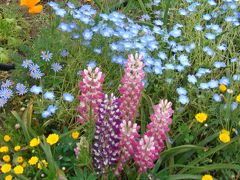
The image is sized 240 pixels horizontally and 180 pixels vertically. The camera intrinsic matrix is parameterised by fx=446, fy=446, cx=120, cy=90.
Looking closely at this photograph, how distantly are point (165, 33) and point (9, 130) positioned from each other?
4.38 feet

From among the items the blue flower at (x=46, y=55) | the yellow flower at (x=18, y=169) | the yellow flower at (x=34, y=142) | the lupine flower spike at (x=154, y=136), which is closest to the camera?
the lupine flower spike at (x=154, y=136)

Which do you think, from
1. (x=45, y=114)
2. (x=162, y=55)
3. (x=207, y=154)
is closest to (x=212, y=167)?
(x=207, y=154)

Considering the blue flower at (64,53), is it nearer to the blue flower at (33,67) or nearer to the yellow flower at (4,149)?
the blue flower at (33,67)

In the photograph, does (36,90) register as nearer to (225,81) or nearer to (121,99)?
(121,99)

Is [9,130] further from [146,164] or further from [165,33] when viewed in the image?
[165,33]

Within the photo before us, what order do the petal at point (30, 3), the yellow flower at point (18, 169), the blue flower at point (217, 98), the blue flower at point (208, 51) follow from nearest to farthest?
the yellow flower at point (18, 169) → the blue flower at point (217, 98) → the blue flower at point (208, 51) → the petal at point (30, 3)

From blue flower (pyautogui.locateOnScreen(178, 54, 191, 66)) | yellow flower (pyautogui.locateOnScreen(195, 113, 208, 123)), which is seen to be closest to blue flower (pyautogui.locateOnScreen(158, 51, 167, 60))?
blue flower (pyautogui.locateOnScreen(178, 54, 191, 66))

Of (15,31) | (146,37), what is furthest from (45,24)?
(146,37)

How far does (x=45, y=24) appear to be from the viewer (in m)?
3.76

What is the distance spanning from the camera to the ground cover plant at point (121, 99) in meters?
2.25

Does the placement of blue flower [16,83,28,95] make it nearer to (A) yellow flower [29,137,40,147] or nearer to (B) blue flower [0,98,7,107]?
(B) blue flower [0,98,7,107]

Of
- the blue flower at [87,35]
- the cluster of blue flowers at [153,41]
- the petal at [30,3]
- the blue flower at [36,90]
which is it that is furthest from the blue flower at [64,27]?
the petal at [30,3]

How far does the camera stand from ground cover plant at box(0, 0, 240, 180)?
2.25 meters

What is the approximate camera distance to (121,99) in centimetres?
232
